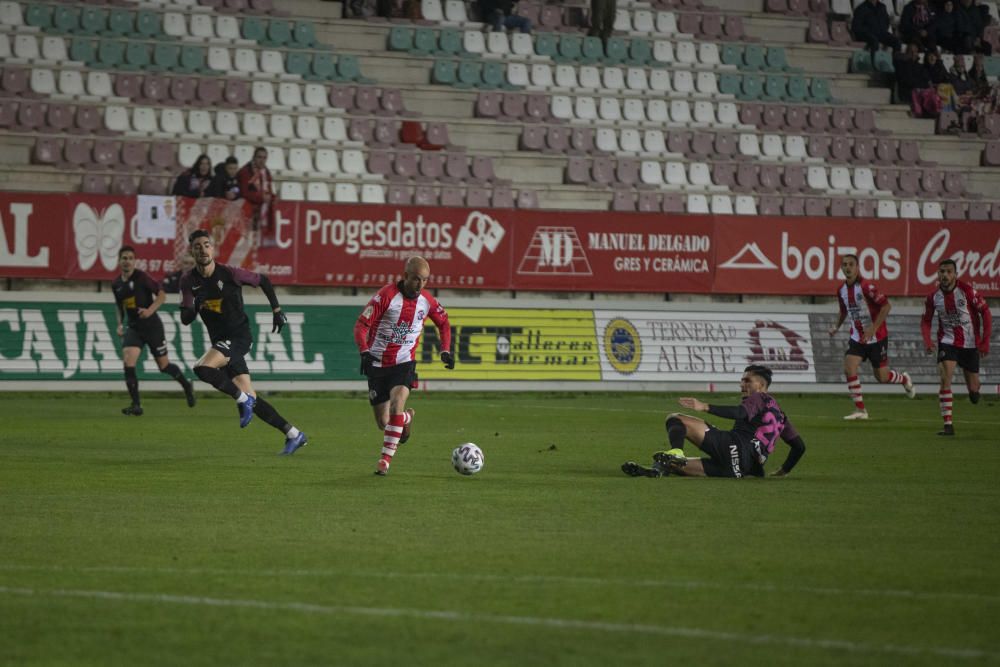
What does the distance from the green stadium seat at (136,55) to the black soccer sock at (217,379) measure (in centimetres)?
1514

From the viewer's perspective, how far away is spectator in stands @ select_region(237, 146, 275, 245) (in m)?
26.2

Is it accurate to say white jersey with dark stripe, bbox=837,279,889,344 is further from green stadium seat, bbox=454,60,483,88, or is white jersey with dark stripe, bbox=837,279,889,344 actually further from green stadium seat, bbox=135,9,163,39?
green stadium seat, bbox=135,9,163,39

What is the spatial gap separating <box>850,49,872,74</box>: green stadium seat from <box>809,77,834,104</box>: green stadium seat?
4.48ft

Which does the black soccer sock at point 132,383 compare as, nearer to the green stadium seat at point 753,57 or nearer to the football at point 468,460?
the football at point 468,460

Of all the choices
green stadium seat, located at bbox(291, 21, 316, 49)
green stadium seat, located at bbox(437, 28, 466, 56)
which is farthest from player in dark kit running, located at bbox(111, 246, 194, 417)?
green stadium seat, located at bbox(437, 28, 466, 56)

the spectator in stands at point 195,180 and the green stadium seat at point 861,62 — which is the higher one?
the green stadium seat at point 861,62

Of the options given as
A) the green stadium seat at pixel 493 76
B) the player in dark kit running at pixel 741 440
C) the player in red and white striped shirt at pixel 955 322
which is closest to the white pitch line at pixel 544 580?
the player in dark kit running at pixel 741 440

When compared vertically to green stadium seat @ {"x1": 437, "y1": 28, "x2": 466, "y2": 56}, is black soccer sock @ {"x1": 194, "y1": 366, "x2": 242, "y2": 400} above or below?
below

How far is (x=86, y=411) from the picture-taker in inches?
875

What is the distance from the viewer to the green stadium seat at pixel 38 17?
30.0 metres

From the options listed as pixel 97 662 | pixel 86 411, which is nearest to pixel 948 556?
pixel 97 662

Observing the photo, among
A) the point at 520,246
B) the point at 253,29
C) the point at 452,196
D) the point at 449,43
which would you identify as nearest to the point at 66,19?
the point at 253,29

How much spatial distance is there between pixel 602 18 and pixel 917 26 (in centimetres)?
820

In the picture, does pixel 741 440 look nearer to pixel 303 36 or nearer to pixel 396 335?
pixel 396 335
